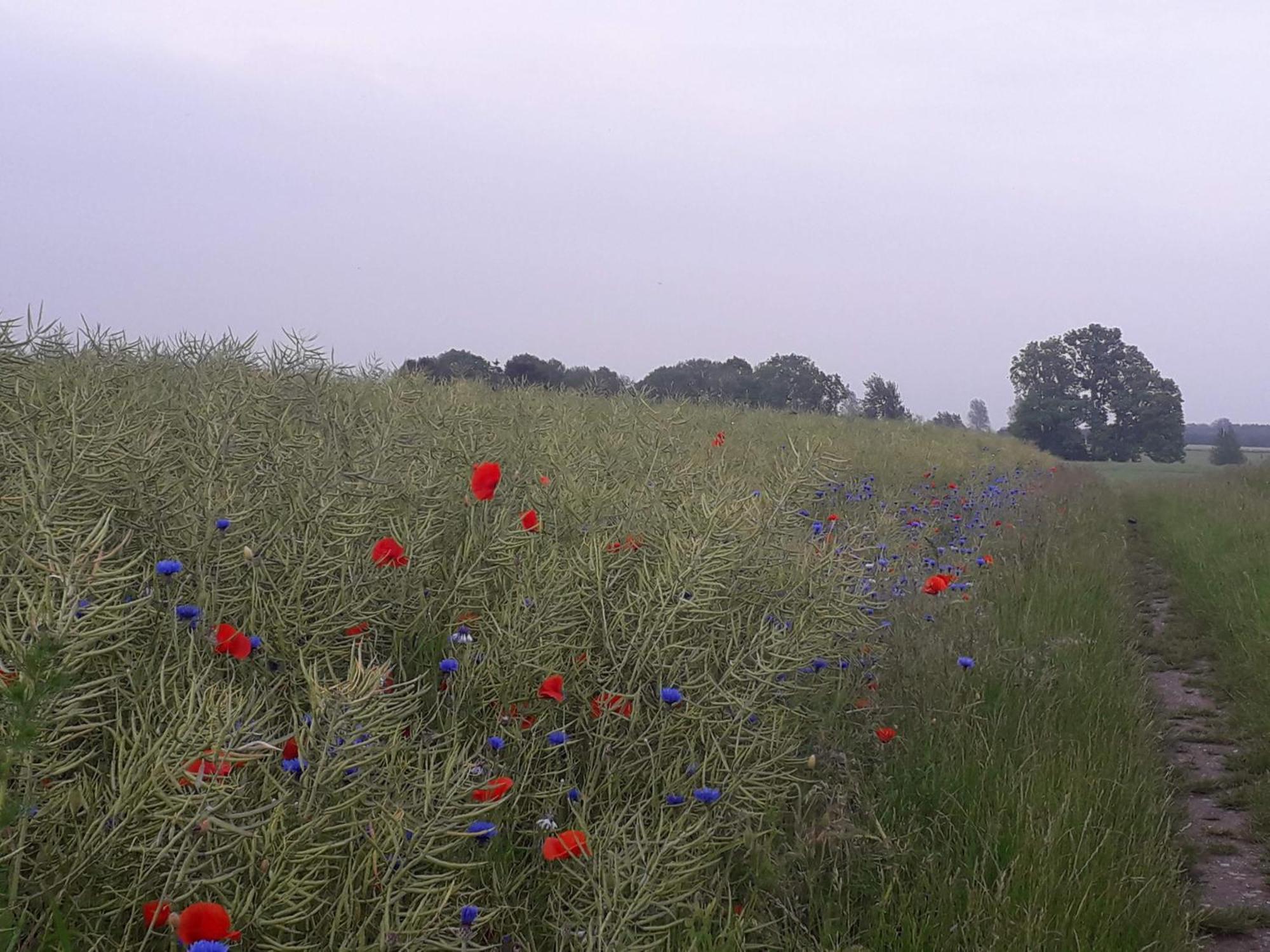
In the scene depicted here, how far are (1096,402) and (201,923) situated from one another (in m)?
57.8

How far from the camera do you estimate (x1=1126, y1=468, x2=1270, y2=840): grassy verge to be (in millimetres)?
3832

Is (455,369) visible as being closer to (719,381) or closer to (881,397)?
(719,381)

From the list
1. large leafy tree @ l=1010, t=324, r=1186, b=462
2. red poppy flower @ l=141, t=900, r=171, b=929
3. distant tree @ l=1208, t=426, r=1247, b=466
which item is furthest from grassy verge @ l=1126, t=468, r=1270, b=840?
large leafy tree @ l=1010, t=324, r=1186, b=462

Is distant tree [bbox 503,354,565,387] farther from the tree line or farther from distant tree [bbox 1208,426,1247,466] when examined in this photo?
distant tree [bbox 1208,426,1247,466]

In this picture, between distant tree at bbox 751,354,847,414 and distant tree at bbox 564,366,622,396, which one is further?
distant tree at bbox 751,354,847,414

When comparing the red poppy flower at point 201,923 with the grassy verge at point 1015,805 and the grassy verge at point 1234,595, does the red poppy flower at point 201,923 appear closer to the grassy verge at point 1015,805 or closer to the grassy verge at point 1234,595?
the grassy verge at point 1015,805

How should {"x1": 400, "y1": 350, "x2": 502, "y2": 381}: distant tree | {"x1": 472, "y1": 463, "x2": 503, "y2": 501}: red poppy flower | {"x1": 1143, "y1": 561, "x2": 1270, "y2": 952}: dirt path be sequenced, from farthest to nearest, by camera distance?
{"x1": 400, "y1": 350, "x2": 502, "y2": 381}: distant tree
{"x1": 1143, "y1": 561, "x2": 1270, "y2": 952}: dirt path
{"x1": 472, "y1": 463, "x2": 503, "y2": 501}: red poppy flower

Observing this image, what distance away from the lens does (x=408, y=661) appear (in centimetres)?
215

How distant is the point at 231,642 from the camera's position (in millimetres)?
1635

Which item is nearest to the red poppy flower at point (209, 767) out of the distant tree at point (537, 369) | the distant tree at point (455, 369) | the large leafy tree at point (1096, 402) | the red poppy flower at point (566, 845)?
the red poppy flower at point (566, 845)

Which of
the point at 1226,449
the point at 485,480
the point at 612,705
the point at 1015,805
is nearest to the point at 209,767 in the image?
the point at 612,705

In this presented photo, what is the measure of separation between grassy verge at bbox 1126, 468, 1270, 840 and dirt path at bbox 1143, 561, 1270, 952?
74 millimetres

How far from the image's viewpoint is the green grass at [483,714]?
1.28 metres

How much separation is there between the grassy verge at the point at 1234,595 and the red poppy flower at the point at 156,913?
3.49 meters
